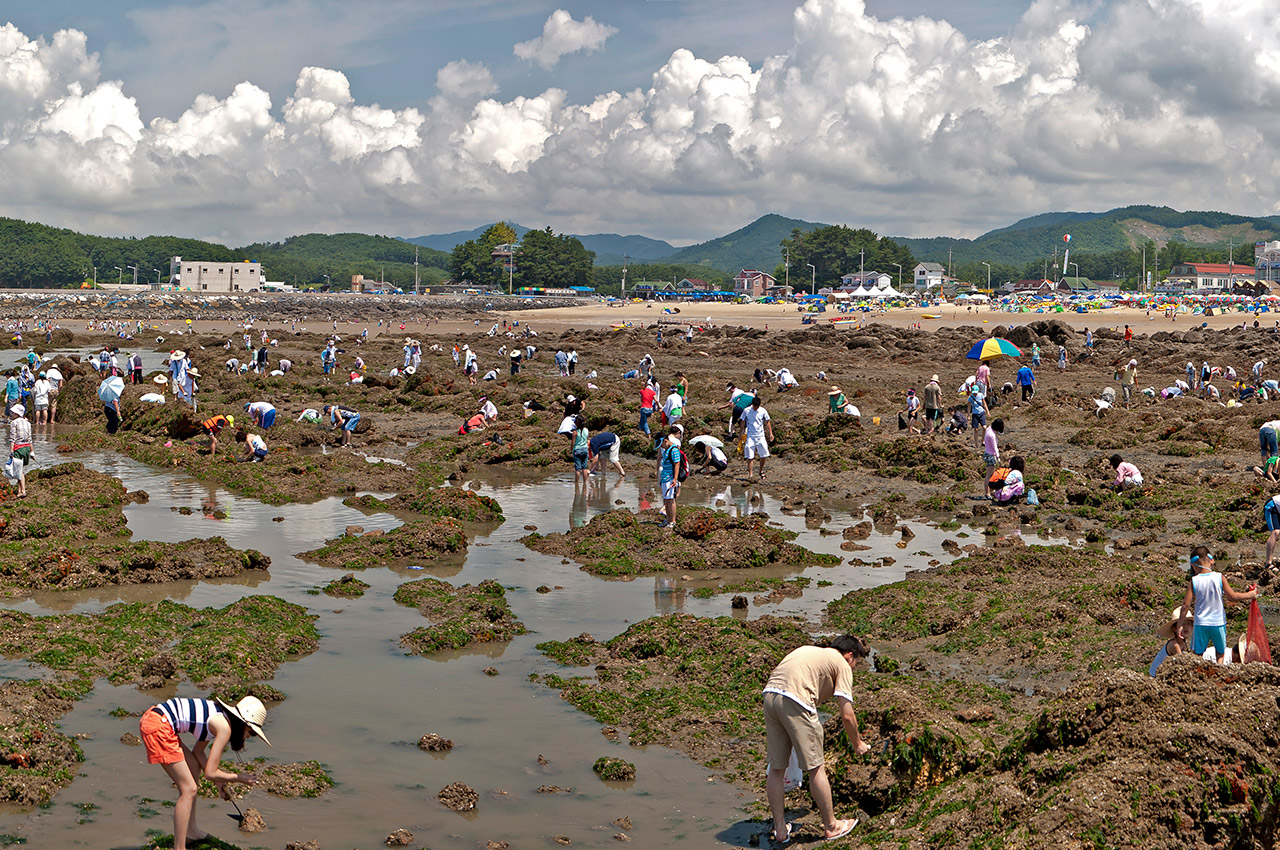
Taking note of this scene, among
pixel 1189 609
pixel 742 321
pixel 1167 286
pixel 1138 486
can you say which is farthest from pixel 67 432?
pixel 1167 286

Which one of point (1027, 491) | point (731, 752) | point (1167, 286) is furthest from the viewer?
point (1167, 286)

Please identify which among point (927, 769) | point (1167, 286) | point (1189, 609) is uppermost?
point (1167, 286)

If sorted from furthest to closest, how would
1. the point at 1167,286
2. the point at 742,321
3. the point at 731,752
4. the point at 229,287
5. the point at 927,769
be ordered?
the point at 229,287 < the point at 1167,286 < the point at 742,321 < the point at 731,752 < the point at 927,769

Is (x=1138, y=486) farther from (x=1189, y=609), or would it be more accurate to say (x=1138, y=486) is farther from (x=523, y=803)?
(x=523, y=803)

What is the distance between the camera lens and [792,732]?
25.8ft

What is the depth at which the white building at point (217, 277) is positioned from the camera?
182 meters

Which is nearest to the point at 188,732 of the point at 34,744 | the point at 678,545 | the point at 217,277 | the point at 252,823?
the point at 252,823

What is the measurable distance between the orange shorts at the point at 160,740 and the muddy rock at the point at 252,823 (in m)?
1.19

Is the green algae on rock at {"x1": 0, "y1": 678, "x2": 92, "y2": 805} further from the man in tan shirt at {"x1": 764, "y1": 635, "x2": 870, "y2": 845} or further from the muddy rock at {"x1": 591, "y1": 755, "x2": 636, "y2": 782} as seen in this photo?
the man in tan shirt at {"x1": 764, "y1": 635, "x2": 870, "y2": 845}

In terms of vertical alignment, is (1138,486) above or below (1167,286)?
below

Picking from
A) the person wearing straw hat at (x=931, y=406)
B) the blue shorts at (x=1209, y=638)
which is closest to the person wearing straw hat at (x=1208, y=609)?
the blue shorts at (x=1209, y=638)

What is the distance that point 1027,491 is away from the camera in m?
21.6

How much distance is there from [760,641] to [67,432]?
2632cm

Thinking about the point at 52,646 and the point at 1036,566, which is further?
the point at 1036,566
